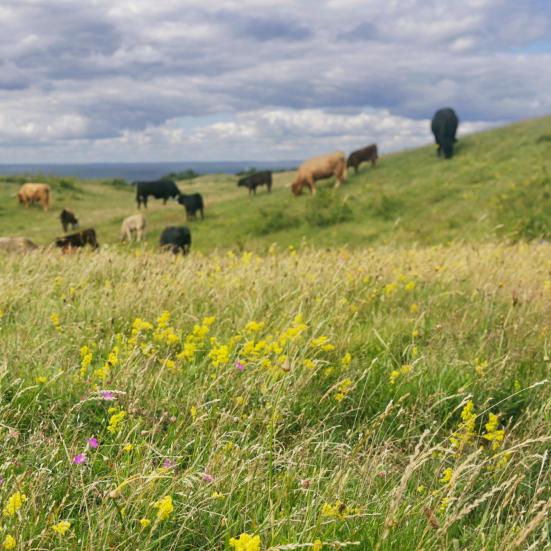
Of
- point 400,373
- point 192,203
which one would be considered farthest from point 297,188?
point 400,373

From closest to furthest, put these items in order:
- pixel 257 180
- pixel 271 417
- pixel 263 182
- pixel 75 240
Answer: pixel 271 417, pixel 75 240, pixel 257 180, pixel 263 182

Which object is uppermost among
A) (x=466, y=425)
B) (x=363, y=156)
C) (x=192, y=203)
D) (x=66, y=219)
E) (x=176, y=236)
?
(x=363, y=156)

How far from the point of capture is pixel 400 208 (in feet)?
86.8

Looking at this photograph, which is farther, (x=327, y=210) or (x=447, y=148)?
(x=447, y=148)

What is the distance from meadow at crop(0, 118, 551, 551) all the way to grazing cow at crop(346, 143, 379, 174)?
30287mm

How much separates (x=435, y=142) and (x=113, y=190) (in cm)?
2976

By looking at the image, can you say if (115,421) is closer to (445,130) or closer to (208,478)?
(208,478)

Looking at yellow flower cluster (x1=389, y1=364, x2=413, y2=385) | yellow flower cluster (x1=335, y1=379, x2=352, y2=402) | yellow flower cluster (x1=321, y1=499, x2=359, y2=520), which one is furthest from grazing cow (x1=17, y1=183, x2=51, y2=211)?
yellow flower cluster (x1=321, y1=499, x2=359, y2=520)

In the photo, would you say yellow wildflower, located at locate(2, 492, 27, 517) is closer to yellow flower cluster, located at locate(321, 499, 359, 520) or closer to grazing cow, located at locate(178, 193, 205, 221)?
yellow flower cluster, located at locate(321, 499, 359, 520)

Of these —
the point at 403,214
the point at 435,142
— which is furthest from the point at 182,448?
the point at 435,142

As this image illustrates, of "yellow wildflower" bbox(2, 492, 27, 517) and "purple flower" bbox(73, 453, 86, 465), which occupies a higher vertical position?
"yellow wildflower" bbox(2, 492, 27, 517)

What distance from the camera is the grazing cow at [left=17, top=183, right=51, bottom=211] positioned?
38531mm

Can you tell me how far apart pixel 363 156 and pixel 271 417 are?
37.3 meters

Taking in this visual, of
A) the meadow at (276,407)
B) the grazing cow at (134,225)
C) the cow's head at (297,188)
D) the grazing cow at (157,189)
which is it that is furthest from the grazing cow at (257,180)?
the meadow at (276,407)
